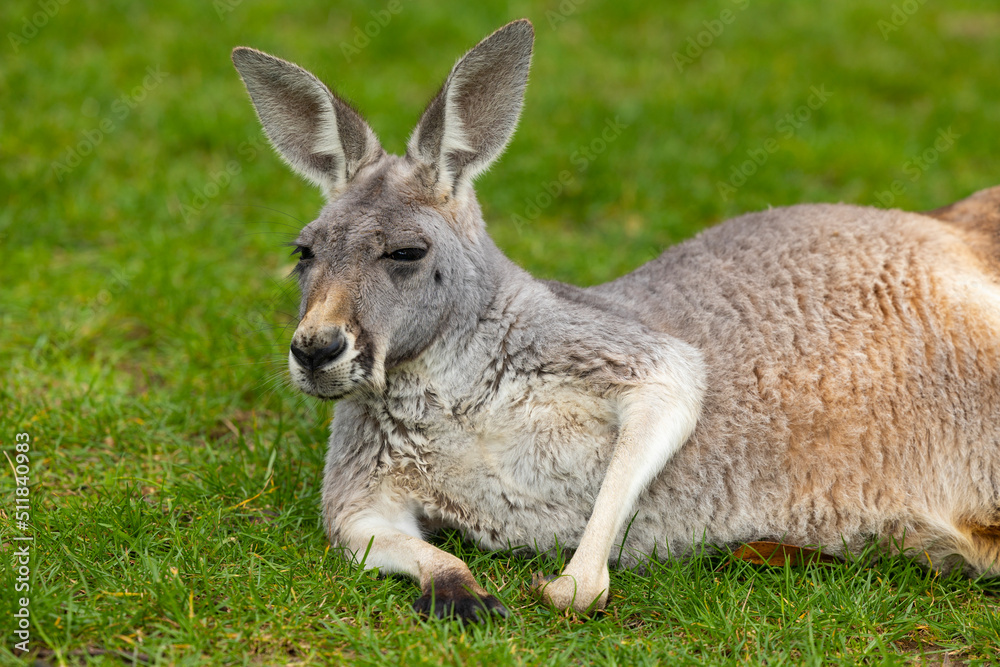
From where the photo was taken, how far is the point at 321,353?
9.82 ft

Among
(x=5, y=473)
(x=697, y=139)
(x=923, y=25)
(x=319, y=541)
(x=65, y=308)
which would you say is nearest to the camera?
(x=319, y=541)

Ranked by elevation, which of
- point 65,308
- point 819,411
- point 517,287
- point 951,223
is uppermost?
point 951,223

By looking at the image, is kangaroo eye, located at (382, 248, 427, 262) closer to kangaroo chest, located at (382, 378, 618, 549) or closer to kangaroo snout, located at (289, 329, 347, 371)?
kangaroo snout, located at (289, 329, 347, 371)

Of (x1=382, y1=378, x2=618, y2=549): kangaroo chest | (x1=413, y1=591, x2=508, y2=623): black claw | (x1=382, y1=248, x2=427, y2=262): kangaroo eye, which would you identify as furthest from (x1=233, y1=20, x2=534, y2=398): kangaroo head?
(x1=413, y1=591, x2=508, y2=623): black claw

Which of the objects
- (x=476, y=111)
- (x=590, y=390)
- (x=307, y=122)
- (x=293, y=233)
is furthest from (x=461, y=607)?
(x=293, y=233)

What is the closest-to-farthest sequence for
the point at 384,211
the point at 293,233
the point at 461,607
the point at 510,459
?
1. the point at 461,607
2. the point at 510,459
3. the point at 384,211
4. the point at 293,233

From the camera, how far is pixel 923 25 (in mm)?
8961

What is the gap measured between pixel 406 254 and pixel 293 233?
2782 millimetres

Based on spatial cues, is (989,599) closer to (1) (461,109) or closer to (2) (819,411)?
(2) (819,411)

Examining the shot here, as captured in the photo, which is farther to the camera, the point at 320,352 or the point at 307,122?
the point at 307,122

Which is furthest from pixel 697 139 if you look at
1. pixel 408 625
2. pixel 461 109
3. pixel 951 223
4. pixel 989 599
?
pixel 408 625

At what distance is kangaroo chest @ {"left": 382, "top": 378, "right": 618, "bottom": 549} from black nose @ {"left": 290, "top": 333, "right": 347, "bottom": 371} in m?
0.42

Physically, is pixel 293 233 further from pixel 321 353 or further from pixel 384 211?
→ pixel 321 353

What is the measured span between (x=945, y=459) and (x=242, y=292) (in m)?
3.60
